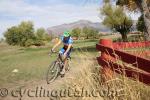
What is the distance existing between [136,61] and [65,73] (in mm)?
9530

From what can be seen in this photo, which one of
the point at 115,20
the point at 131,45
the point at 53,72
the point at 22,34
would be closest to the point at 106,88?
the point at 131,45

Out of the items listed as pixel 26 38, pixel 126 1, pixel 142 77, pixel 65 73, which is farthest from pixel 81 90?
pixel 26 38

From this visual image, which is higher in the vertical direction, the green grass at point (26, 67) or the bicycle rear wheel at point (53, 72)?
the bicycle rear wheel at point (53, 72)

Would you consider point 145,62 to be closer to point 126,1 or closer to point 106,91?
point 106,91

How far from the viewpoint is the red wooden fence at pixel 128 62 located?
217 inches

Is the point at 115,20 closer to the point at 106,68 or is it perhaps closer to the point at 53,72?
the point at 53,72

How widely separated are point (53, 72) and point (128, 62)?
819 centimetres

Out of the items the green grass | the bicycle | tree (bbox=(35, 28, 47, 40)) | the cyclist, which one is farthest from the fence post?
tree (bbox=(35, 28, 47, 40))

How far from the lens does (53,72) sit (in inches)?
558

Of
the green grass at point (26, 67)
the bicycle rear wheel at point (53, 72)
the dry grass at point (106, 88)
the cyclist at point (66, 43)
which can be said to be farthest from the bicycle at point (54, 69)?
the dry grass at point (106, 88)

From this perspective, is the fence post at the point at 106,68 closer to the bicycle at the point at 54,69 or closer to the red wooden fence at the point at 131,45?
the red wooden fence at the point at 131,45

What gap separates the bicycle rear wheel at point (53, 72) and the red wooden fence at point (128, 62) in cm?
528

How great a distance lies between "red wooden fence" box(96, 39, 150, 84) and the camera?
5515 mm

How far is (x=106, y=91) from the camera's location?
23.5ft
